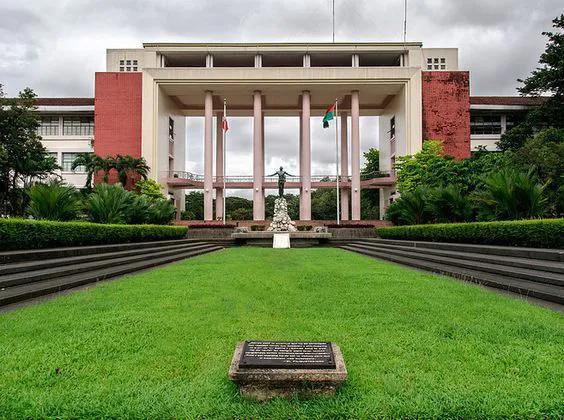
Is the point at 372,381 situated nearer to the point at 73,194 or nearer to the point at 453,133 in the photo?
the point at 73,194

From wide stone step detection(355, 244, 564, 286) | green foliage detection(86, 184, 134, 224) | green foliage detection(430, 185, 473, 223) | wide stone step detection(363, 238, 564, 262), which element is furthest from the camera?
green foliage detection(430, 185, 473, 223)

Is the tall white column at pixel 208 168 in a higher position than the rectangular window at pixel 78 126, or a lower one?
lower

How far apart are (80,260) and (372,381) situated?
24.2 ft

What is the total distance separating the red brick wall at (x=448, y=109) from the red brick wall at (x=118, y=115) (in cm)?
2299

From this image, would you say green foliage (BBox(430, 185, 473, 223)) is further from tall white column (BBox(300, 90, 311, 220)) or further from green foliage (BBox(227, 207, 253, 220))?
green foliage (BBox(227, 207, 253, 220))

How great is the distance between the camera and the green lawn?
2.36 meters

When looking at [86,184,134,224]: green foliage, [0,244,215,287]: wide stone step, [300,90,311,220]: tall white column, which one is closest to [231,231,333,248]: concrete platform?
[86,184,134,224]: green foliage

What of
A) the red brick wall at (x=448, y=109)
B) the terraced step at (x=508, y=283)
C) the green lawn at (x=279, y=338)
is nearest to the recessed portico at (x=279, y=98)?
the red brick wall at (x=448, y=109)

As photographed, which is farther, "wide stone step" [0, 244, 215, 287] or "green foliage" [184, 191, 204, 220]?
"green foliage" [184, 191, 204, 220]

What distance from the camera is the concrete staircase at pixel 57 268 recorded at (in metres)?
5.69

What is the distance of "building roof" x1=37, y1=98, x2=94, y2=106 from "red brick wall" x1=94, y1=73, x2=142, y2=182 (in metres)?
6.36

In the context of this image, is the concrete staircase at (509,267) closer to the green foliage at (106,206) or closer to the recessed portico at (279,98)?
the green foliage at (106,206)

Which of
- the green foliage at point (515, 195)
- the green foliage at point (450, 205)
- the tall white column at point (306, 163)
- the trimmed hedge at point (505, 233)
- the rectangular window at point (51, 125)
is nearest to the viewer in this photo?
the trimmed hedge at point (505, 233)

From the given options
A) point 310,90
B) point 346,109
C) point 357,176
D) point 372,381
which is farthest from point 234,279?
point 346,109
